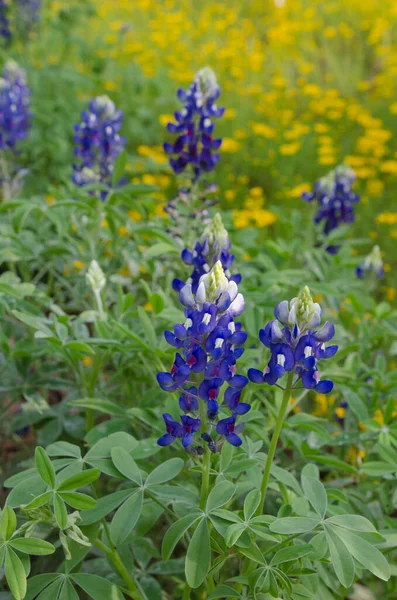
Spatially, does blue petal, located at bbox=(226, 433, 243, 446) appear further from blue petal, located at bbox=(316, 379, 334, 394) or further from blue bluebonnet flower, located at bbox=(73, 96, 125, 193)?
blue bluebonnet flower, located at bbox=(73, 96, 125, 193)

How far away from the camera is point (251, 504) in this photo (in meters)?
1.59

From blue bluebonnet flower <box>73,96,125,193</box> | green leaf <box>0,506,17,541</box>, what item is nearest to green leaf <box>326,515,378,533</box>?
green leaf <box>0,506,17,541</box>

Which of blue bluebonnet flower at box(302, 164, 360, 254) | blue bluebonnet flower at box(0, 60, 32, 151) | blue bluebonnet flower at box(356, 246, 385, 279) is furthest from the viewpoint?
blue bluebonnet flower at box(0, 60, 32, 151)

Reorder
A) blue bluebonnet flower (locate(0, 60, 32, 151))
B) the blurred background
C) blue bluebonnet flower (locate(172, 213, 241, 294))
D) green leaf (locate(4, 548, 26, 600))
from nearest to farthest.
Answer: green leaf (locate(4, 548, 26, 600))
blue bluebonnet flower (locate(172, 213, 241, 294))
blue bluebonnet flower (locate(0, 60, 32, 151))
the blurred background

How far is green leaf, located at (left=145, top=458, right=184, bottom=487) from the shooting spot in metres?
1.68

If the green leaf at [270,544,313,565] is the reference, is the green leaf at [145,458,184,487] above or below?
above

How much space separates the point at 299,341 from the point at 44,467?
0.64 meters

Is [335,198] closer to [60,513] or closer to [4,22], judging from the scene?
[60,513]

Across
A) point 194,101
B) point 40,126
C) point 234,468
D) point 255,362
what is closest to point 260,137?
point 40,126

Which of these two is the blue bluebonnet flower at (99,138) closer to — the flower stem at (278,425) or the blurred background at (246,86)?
the blurred background at (246,86)

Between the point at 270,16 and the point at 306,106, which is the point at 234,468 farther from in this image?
the point at 270,16

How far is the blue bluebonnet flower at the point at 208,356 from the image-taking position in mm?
1542

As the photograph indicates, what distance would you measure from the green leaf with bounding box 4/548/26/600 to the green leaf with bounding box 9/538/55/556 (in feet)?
0.07

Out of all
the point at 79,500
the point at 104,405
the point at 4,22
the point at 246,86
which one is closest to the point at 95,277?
the point at 104,405
